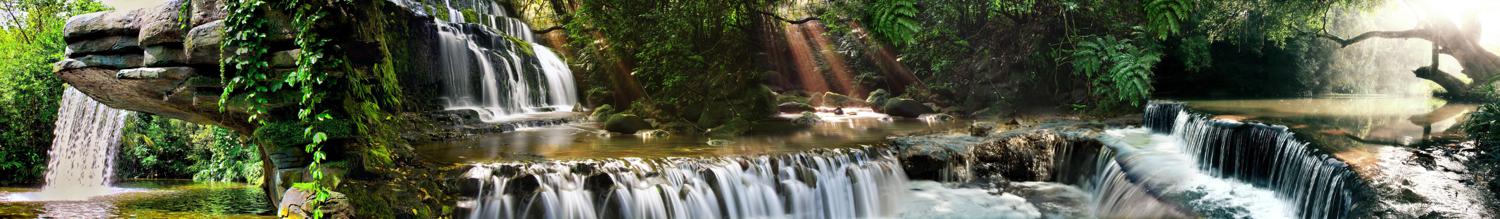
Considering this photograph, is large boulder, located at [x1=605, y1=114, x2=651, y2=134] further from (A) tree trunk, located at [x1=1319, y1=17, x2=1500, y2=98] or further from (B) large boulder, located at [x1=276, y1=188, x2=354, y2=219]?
(A) tree trunk, located at [x1=1319, y1=17, x2=1500, y2=98]

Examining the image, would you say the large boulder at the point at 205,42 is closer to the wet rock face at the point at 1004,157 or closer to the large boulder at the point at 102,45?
the large boulder at the point at 102,45

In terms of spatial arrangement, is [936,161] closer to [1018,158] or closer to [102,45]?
Answer: [1018,158]

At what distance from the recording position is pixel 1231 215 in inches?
225

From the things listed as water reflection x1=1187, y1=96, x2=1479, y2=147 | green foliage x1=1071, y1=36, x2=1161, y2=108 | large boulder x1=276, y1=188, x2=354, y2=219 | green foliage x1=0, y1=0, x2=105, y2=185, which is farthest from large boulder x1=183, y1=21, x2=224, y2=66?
green foliage x1=0, y1=0, x2=105, y2=185

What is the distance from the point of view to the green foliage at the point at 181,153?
1542 centimetres

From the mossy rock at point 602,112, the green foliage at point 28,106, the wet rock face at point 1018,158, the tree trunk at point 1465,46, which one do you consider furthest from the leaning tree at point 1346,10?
the green foliage at point 28,106

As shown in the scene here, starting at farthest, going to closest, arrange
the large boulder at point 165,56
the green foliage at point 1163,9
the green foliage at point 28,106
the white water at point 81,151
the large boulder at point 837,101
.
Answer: the large boulder at point 837,101 < the green foliage at point 28,106 < the white water at point 81,151 < the large boulder at point 165,56 < the green foliage at point 1163,9

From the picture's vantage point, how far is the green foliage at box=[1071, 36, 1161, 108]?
10.1 metres

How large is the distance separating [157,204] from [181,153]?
24.4ft

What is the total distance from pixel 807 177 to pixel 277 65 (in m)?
4.19

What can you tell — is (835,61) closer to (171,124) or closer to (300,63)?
(171,124)

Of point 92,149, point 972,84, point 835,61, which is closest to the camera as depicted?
point 92,149

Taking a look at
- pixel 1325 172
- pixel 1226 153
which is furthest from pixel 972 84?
pixel 1325 172

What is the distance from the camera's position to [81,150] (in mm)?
12758
